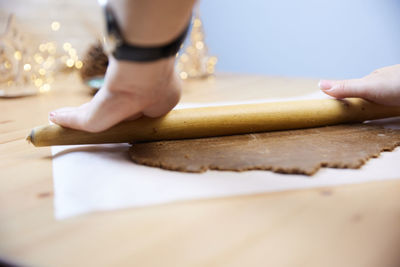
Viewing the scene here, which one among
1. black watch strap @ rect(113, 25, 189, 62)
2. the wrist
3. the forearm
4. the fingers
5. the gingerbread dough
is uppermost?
the forearm

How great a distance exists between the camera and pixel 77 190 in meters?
0.69

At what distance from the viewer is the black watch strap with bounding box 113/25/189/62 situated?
69 centimetres

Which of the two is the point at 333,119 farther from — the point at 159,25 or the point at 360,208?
the point at 159,25

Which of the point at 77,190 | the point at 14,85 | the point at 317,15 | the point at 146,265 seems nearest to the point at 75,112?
the point at 77,190

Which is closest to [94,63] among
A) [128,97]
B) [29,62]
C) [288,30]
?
[29,62]

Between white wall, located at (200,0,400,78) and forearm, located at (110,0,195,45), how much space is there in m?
1.91

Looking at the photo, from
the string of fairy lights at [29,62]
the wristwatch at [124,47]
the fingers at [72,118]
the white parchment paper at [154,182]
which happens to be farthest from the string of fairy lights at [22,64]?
the wristwatch at [124,47]

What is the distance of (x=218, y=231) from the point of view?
1.82 ft

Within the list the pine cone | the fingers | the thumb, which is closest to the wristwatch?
the fingers

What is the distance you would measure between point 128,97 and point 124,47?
0.43ft

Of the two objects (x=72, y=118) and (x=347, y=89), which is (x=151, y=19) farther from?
(x=347, y=89)

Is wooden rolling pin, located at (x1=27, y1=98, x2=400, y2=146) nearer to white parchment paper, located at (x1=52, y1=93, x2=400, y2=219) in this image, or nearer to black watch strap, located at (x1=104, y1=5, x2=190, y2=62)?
white parchment paper, located at (x1=52, y1=93, x2=400, y2=219)

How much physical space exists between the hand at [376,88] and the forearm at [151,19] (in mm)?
558

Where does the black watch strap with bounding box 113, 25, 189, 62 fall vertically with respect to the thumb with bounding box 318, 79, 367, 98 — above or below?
above
